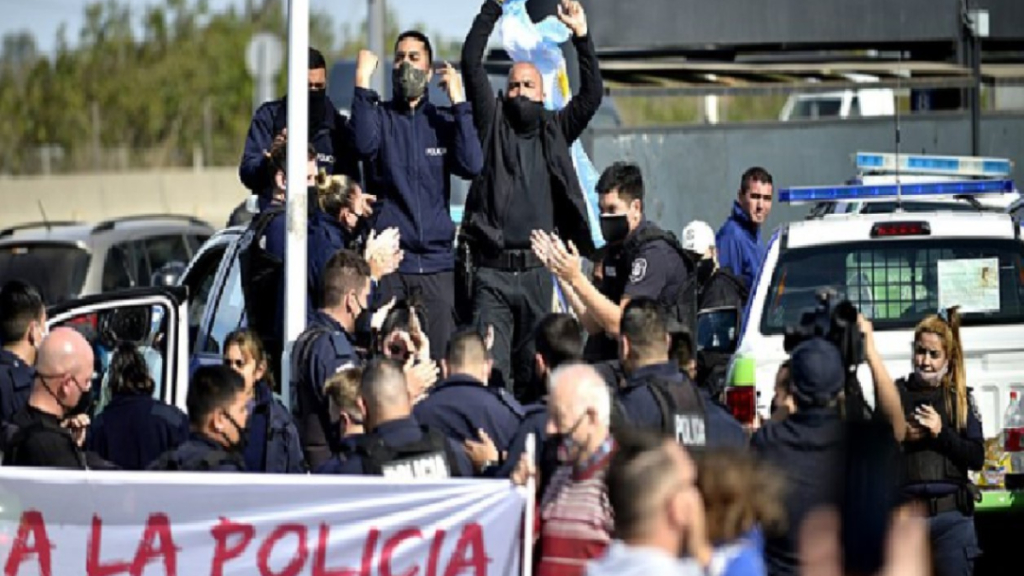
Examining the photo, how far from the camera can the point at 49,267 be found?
23031 mm

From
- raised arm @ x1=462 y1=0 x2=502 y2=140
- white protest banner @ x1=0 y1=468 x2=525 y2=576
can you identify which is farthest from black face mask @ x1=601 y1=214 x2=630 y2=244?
white protest banner @ x1=0 y1=468 x2=525 y2=576

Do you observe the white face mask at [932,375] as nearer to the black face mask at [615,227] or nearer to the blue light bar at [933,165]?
the black face mask at [615,227]

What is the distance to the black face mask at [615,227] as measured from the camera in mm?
11727

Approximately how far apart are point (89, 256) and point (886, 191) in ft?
37.9

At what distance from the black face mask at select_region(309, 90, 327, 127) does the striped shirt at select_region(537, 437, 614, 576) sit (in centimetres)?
463

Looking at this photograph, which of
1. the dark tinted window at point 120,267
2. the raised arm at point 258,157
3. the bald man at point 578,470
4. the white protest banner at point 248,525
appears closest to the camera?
the bald man at point 578,470

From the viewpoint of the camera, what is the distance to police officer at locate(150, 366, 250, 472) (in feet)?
30.1

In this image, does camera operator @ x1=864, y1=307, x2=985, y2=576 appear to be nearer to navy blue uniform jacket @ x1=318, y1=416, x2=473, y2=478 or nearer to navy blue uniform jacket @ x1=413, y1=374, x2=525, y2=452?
navy blue uniform jacket @ x1=413, y1=374, x2=525, y2=452

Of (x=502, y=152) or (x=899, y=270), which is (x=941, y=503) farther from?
(x=502, y=152)

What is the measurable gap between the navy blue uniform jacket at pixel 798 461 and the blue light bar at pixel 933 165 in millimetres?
7505

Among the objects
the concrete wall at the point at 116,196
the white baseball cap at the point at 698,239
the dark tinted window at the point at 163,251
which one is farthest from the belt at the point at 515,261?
the concrete wall at the point at 116,196

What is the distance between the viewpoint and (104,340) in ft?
39.9

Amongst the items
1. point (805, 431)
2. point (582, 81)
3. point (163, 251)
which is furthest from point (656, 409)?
point (163, 251)

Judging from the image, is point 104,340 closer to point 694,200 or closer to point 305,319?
point 305,319
